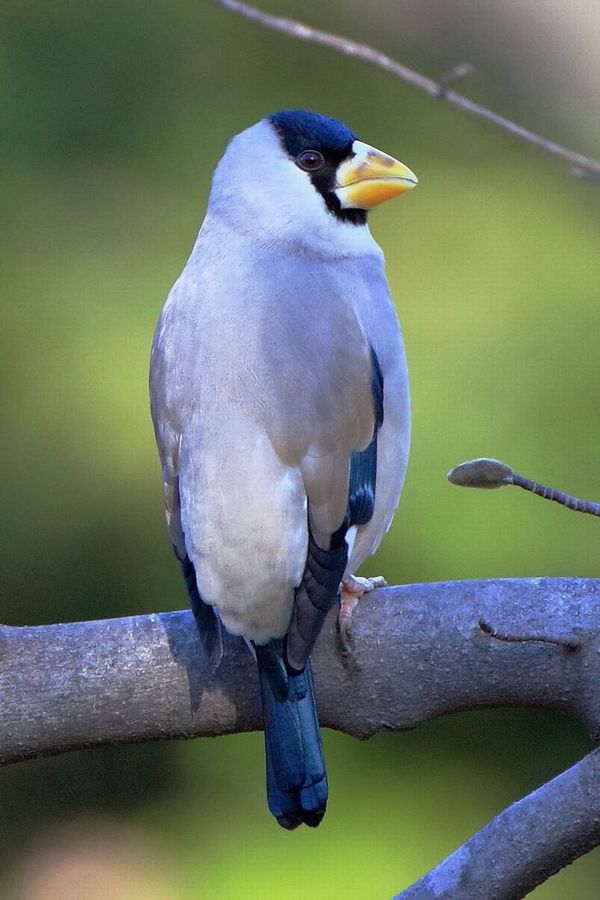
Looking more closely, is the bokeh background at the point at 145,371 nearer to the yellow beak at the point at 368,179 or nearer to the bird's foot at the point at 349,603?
the yellow beak at the point at 368,179

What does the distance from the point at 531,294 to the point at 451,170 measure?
2.03 feet

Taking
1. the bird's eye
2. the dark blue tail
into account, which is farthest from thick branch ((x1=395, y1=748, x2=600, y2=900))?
the bird's eye

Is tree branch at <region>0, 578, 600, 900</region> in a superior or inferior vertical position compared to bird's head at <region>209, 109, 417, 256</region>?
inferior

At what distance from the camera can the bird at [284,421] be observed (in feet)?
7.88

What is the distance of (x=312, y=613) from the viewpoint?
239 centimetres

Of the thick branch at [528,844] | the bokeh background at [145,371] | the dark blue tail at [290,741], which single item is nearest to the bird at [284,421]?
the dark blue tail at [290,741]

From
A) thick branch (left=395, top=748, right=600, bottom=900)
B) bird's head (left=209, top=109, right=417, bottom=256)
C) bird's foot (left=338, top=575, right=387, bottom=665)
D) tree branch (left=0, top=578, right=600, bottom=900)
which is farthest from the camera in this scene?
bird's head (left=209, top=109, right=417, bottom=256)

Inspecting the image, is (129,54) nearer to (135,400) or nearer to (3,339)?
(3,339)

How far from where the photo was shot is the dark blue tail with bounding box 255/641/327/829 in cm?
240

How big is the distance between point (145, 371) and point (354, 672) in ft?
6.43

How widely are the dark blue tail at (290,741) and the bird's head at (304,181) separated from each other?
0.90 m

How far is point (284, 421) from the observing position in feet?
8.11

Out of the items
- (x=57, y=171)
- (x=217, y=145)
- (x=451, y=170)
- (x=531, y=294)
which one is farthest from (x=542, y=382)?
(x=57, y=171)

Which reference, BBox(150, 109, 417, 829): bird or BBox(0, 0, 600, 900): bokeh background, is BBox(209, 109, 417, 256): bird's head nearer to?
BBox(150, 109, 417, 829): bird
